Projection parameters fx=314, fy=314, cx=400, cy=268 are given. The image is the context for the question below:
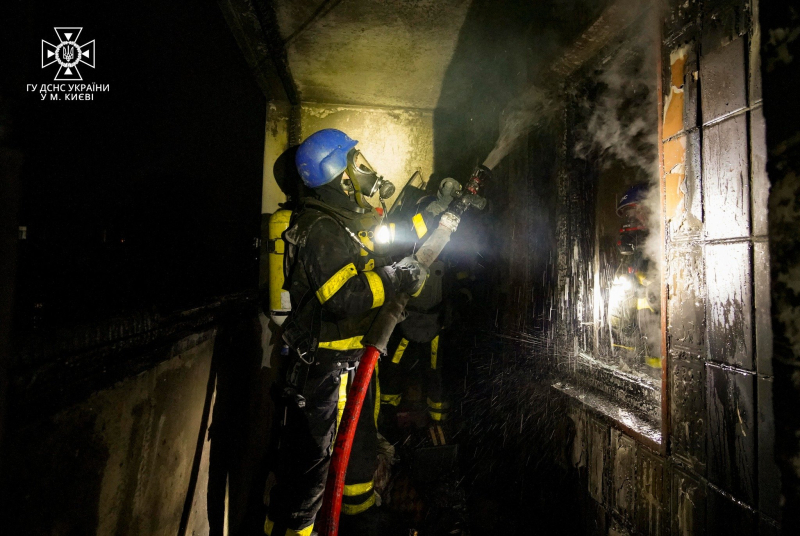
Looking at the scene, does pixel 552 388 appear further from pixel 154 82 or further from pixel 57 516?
pixel 154 82

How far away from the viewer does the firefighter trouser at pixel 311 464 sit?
270cm

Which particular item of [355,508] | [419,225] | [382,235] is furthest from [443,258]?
[355,508]

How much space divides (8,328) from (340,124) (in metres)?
4.58

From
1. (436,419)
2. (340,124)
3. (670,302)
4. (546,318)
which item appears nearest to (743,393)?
(670,302)

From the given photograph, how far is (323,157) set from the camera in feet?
10.6

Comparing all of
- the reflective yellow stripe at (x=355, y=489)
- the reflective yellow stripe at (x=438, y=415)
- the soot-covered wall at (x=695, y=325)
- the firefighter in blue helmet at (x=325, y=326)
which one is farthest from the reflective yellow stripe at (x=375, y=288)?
the reflective yellow stripe at (x=438, y=415)

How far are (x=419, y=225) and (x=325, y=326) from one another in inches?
62.3

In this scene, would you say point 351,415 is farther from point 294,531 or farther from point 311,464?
point 294,531

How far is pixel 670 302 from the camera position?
1605 millimetres

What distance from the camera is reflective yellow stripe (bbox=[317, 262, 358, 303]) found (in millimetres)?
2635

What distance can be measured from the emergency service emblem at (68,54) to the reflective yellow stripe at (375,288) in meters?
2.18

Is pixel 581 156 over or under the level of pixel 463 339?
over

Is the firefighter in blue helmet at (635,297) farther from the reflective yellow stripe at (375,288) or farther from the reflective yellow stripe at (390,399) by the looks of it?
the reflective yellow stripe at (390,399)

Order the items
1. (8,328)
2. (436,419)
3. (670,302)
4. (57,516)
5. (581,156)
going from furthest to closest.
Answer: (436,419), (581,156), (670,302), (57,516), (8,328)
